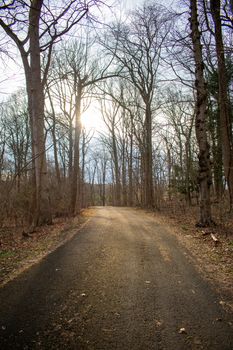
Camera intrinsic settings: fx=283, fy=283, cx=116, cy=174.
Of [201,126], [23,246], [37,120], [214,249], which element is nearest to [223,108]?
[201,126]

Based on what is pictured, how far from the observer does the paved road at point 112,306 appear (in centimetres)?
303

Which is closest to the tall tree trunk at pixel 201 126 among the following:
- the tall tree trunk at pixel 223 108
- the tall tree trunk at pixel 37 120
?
the tall tree trunk at pixel 223 108

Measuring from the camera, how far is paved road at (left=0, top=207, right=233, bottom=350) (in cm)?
303

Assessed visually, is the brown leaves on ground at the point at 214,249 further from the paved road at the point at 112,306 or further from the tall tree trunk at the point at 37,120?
the tall tree trunk at the point at 37,120

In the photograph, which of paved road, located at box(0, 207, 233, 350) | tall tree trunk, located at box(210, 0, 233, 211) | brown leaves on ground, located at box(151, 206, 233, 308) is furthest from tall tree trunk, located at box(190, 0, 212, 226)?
paved road, located at box(0, 207, 233, 350)

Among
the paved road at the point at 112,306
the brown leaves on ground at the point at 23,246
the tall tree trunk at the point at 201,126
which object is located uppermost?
the tall tree trunk at the point at 201,126

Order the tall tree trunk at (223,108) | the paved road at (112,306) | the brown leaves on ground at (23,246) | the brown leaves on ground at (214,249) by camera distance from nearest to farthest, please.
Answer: the paved road at (112,306), the brown leaves on ground at (214,249), the brown leaves on ground at (23,246), the tall tree trunk at (223,108)

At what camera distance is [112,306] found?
3797 millimetres

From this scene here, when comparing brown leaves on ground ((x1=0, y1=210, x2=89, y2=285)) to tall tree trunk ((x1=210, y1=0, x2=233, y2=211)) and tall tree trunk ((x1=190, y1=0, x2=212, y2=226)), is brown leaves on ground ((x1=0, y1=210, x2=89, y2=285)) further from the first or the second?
tall tree trunk ((x1=210, y1=0, x2=233, y2=211))

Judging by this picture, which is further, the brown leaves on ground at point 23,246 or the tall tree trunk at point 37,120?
the tall tree trunk at point 37,120

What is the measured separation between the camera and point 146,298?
406cm

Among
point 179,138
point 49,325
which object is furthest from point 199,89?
point 179,138

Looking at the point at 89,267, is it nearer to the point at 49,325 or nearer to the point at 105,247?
the point at 105,247

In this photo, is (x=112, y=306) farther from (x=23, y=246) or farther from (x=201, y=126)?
(x=201, y=126)
